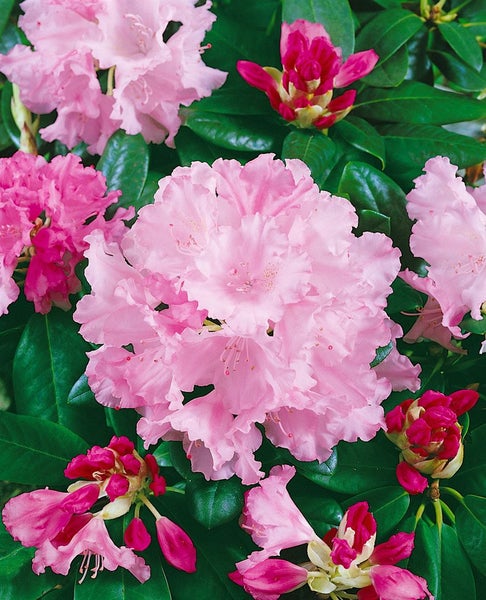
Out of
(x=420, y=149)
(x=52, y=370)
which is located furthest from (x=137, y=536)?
(x=420, y=149)

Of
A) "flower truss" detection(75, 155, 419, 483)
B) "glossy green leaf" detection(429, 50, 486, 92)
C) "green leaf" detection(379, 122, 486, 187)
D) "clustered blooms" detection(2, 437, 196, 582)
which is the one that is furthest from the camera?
"glossy green leaf" detection(429, 50, 486, 92)

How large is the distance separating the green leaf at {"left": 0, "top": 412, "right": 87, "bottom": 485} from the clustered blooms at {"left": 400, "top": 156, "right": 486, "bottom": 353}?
440 mm

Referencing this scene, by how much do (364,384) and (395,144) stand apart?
43 centimetres

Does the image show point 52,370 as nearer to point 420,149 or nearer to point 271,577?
point 271,577

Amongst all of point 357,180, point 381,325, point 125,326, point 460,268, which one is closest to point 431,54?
point 357,180

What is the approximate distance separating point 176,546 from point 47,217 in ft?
1.39

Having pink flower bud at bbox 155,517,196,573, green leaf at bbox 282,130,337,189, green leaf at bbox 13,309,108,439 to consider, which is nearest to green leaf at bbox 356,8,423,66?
green leaf at bbox 282,130,337,189

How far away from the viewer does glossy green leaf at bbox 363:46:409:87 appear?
3.84ft

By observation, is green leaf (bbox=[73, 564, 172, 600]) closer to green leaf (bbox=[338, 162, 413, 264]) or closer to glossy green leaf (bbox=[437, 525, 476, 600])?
glossy green leaf (bbox=[437, 525, 476, 600])

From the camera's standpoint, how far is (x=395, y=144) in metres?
1.15

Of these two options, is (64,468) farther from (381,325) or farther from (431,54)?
(431,54)

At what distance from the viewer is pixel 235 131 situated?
44.5 inches

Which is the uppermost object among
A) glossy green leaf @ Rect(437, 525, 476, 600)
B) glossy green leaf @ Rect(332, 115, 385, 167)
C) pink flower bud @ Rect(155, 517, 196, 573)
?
glossy green leaf @ Rect(332, 115, 385, 167)

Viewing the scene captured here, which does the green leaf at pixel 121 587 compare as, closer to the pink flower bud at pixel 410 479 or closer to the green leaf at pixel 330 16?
the pink flower bud at pixel 410 479
